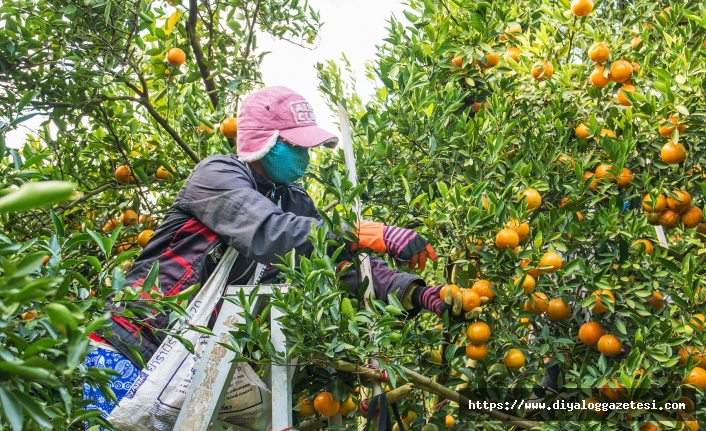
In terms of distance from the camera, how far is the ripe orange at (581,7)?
2.78 m

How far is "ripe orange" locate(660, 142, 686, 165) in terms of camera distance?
239 cm

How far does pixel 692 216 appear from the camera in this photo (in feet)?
8.05

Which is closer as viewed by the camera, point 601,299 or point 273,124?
point 601,299

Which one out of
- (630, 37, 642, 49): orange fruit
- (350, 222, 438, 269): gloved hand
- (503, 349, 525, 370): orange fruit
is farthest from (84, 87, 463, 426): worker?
(630, 37, 642, 49): orange fruit

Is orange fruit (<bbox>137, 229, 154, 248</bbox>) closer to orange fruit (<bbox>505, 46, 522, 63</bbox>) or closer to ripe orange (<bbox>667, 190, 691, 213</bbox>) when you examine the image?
orange fruit (<bbox>505, 46, 522, 63</bbox>)

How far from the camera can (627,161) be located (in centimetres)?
255

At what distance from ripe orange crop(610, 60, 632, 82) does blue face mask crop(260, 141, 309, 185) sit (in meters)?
1.21

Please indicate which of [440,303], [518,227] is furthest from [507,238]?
[440,303]

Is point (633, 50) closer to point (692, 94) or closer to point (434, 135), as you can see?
point (692, 94)

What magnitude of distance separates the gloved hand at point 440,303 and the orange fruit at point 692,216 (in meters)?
0.87

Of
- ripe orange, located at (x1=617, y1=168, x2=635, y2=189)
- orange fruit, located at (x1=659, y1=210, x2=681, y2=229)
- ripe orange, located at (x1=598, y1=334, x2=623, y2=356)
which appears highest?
ripe orange, located at (x1=617, y1=168, x2=635, y2=189)

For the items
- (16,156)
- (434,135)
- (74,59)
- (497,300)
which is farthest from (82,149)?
(497,300)

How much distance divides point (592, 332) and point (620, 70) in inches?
Result: 39.6

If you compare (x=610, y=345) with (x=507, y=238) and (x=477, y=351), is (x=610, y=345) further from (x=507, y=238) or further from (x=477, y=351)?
(x=507, y=238)
